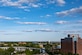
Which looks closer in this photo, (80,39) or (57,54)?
(57,54)

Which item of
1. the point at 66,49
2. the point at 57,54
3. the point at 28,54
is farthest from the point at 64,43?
the point at 28,54

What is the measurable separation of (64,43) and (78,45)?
4.22 metres

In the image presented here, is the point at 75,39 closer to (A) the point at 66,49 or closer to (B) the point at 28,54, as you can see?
(A) the point at 66,49

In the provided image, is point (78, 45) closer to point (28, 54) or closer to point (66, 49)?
point (66, 49)

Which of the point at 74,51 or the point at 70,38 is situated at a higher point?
the point at 70,38

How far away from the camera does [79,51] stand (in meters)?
52.6

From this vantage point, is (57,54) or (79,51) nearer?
(57,54)

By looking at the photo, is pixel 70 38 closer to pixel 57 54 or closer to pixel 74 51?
pixel 74 51

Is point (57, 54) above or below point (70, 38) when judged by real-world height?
below

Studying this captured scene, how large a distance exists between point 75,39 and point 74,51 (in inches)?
116

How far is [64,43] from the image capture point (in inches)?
2176

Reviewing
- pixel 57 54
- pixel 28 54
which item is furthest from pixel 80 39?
pixel 28 54

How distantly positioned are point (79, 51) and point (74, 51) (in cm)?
144

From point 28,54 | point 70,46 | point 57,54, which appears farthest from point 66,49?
point 28,54
